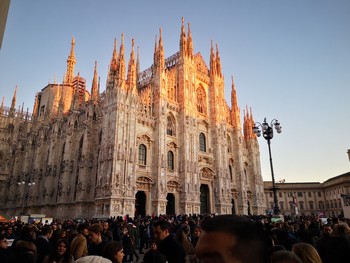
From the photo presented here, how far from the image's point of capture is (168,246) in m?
4.21

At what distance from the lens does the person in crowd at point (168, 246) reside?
409cm

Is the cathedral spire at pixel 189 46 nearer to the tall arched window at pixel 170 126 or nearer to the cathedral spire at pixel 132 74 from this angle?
the cathedral spire at pixel 132 74

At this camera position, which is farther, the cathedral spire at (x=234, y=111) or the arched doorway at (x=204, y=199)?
the cathedral spire at (x=234, y=111)

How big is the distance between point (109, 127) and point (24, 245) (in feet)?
72.1

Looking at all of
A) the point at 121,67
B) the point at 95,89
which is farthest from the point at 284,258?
the point at 95,89

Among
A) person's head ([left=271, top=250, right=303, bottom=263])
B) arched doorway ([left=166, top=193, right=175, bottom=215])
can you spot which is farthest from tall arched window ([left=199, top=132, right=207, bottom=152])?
person's head ([left=271, top=250, right=303, bottom=263])

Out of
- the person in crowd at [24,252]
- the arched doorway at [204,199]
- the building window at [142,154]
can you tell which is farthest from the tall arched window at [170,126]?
the person in crowd at [24,252]

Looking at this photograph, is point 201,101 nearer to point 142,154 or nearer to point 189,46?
point 189,46

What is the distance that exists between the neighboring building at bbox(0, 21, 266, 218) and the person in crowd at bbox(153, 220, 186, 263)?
19935mm

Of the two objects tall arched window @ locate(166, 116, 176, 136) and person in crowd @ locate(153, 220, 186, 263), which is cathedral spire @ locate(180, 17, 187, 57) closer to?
tall arched window @ locate(166, 116, 176, 136)

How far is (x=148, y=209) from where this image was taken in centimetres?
2683

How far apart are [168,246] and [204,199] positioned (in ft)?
99.8

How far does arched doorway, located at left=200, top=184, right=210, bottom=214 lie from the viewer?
3316 centimetres

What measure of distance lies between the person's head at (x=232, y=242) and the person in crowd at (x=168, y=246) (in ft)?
10.0
